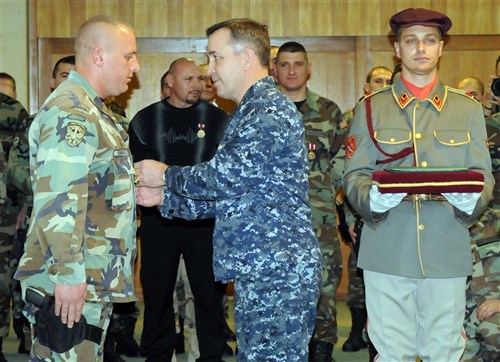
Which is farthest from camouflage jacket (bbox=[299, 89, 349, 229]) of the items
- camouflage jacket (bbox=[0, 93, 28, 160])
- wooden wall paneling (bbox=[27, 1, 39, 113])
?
wooden wall paneling (bbox=[27, 1, 39, 113])

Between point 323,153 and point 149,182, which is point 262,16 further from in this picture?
point 149,182

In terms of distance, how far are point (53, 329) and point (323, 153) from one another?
9.85ft

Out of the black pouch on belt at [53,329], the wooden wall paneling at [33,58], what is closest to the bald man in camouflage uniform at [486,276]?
the black pouch on belt at [53,329]

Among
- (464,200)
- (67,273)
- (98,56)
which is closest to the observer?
(67,273)

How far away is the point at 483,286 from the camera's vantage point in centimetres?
475

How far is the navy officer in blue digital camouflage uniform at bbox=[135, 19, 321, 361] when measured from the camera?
3348 millimetres

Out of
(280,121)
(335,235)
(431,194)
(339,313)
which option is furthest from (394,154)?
(339,313)

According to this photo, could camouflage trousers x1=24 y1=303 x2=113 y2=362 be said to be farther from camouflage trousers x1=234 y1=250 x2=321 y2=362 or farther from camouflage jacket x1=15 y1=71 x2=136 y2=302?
camouflage trousers x1=234 y1=250 x2=321 y2=362

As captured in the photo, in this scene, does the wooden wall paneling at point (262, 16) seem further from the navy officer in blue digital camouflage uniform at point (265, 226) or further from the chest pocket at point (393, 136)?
the navy officer in blue digital camouflage uniform at point (265, 226)

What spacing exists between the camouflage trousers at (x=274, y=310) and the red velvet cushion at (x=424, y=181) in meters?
0.43

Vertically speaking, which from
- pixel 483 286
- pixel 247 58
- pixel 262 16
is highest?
pixel 262 16

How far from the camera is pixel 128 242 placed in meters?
3.37

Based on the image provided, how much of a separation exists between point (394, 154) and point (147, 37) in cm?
513

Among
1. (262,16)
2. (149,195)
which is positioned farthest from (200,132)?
(262,16)
